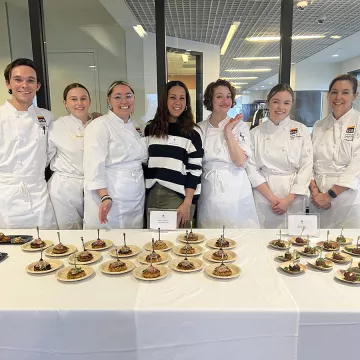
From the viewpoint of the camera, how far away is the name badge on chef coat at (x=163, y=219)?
1.61 m

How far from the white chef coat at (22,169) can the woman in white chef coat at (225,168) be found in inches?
41.3

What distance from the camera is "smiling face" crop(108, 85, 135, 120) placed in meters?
1.92

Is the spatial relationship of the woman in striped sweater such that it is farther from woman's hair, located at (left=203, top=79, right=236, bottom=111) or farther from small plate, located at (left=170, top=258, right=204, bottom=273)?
small plate, located at (left=170, top=258, right=204, bottom=273)

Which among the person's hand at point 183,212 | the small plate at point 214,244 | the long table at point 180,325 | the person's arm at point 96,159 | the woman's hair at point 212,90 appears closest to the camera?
the long table at point 180,325

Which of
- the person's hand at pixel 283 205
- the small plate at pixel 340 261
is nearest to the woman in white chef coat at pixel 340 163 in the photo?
the person's hand at pixel 283 205

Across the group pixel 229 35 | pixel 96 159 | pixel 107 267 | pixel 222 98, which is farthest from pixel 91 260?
pixel 229 35

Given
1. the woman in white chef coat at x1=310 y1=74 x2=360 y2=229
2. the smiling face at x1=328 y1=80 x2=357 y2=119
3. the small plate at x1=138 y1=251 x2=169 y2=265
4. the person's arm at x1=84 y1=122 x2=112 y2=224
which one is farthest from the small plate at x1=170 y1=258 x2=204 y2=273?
the smiling face at x1=328 y1=80 x2=357 y2=119

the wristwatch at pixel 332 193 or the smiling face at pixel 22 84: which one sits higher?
the smiling face at pixel 22 84

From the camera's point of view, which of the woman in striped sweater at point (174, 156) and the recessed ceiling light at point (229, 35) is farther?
the recessed ceiling light at point (229, 35)

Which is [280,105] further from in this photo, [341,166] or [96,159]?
[96,159]

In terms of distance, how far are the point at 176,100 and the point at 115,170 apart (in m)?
0.59

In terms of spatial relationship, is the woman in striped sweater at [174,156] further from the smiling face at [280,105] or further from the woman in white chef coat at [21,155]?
the woman in white chef coat at [21,155]

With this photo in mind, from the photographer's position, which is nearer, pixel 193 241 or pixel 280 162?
pixel 193 241

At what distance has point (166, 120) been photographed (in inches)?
80.7
